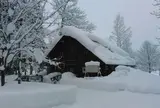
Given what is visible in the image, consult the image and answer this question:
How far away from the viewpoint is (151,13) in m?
19.3

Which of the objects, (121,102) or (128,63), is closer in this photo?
(121,102)

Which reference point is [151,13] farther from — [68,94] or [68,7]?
[68,7]

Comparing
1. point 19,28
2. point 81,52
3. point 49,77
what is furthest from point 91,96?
point 49,77

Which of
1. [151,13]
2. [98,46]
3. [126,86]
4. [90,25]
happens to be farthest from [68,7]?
[126,86]

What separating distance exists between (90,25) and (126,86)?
2060 cm

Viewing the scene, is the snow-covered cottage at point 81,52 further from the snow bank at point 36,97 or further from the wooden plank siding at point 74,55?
the snow bank at point 36,97

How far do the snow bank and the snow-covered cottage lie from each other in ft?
38.7

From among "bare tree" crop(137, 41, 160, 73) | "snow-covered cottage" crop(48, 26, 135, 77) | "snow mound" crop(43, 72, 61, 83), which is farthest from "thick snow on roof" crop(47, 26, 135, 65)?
"bare tree" crop(137, 41, 160, 73)

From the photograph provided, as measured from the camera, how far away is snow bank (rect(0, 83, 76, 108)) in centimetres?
879

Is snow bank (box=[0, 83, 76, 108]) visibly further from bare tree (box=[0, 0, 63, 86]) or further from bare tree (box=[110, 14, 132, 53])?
bare tree (box=[110, 14, 132, 53])

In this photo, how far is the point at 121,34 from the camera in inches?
1775

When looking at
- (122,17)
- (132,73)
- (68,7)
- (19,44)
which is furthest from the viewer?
(122,17)

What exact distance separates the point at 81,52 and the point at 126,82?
8.99m

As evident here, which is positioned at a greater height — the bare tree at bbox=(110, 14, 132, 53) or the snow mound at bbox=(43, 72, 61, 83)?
the bare tree at bbox=(110, 14, 132, 53)
